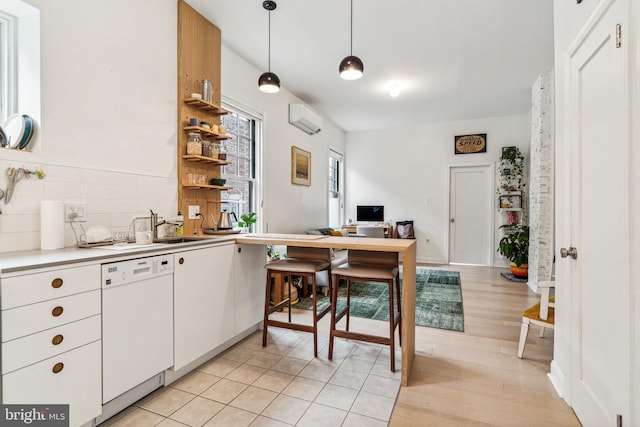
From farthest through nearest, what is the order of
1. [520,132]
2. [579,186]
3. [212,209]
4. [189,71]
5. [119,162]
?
[520,132], [212,209], [189,71], [119,162], [579,186]

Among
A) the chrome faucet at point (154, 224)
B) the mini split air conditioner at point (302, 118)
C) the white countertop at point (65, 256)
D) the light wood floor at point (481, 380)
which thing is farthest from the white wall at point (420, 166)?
the white countertop at point (65, 256)

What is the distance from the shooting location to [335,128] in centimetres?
678

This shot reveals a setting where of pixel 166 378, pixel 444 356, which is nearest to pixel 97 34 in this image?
pixel 166 378

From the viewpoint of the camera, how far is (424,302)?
3881mm

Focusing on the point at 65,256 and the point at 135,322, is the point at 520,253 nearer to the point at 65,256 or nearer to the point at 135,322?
the point at 135,322

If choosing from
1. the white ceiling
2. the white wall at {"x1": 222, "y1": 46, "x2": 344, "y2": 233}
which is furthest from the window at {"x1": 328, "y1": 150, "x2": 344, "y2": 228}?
the white ceiling

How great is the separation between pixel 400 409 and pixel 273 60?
3.73m

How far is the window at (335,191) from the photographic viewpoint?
686 centimetres

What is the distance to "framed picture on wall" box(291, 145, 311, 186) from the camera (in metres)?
4.89

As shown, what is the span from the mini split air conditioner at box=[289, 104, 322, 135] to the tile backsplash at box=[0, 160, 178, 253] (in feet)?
8.21

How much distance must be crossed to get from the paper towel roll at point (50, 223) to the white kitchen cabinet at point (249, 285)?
3.78 ft

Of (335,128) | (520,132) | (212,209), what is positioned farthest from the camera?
(335,128)

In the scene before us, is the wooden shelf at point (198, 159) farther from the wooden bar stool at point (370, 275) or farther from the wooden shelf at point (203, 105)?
the wooden bar stool at point (370, 275)

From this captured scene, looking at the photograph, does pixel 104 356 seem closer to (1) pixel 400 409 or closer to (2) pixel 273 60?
(1) pixel 400 409
